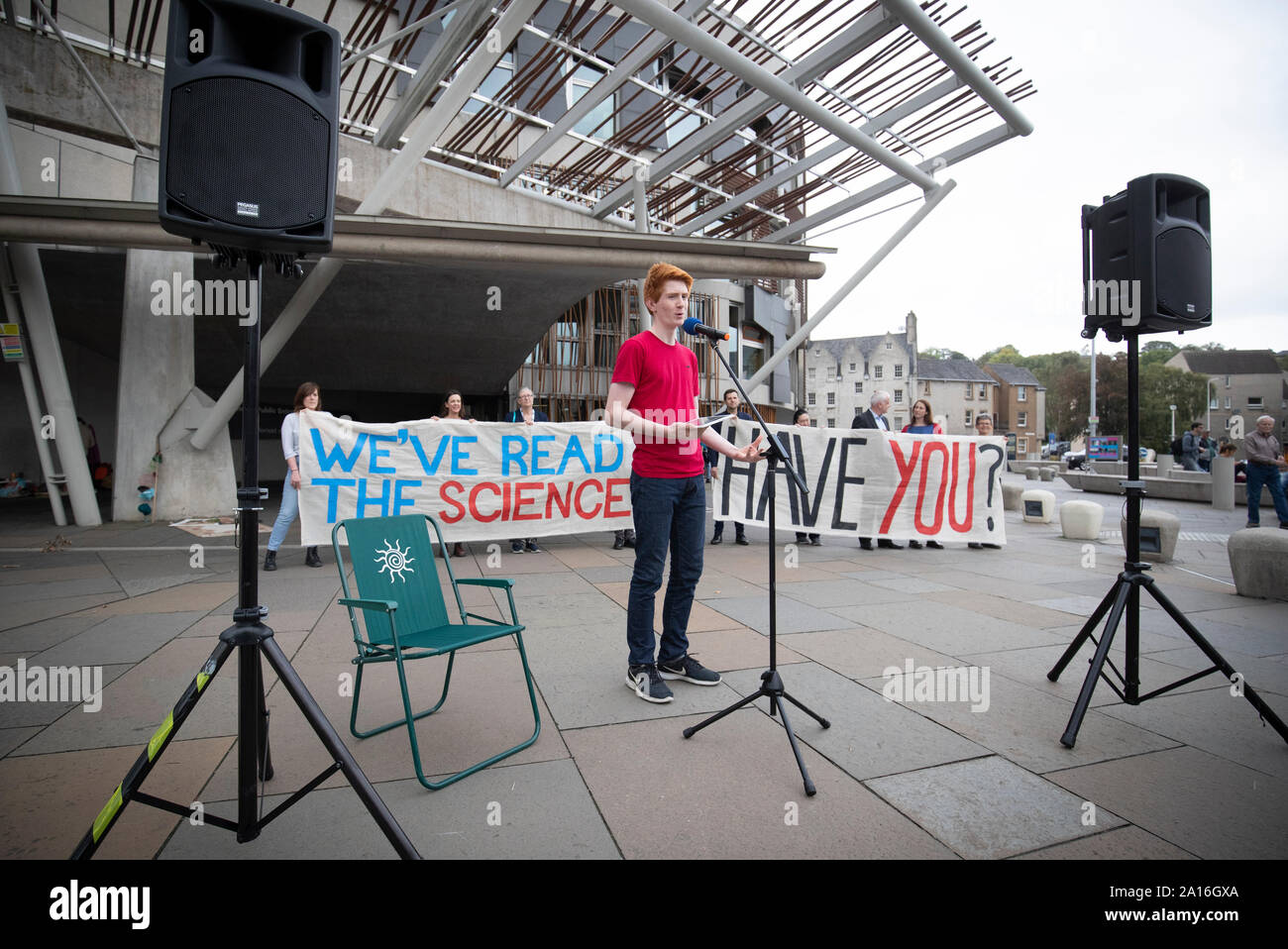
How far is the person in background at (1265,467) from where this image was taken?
1095cm

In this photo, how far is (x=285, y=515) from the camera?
7301 millimetres

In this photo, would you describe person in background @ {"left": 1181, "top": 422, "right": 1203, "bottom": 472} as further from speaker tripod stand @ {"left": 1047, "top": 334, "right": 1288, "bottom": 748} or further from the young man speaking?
the young man speaking

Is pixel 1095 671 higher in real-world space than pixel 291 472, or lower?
lower

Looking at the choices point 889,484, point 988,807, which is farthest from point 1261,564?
point 988,807

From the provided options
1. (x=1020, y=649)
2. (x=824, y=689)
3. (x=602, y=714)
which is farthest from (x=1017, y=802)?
(x=1020, y=649)

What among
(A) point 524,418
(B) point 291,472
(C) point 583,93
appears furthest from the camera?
(C) point 583,93

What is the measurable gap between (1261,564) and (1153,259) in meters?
4.48

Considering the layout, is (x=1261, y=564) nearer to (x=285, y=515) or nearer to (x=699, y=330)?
(x=699, y=330)

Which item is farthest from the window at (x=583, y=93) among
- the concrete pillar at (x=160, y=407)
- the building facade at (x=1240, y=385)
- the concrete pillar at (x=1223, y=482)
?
the building facade at (x=1240, y=385)

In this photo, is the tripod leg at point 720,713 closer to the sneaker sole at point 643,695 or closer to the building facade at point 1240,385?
the sneaker sole at point 643,695

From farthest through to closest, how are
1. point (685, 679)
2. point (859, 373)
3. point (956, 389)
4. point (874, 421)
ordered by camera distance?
point (956, 389), point (859, 373), point (874, 421), point (685, 679)

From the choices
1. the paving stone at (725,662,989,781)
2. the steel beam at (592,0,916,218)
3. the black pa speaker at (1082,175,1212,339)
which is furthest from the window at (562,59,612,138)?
the paving stone at (725,662,989,781)
